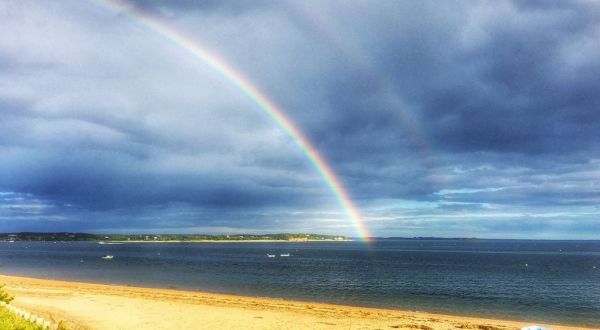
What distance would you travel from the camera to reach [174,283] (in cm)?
6844

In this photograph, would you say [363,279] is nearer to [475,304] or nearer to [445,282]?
[445,282]

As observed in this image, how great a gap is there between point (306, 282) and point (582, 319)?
127ft

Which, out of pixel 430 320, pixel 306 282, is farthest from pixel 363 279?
pixel 430 320

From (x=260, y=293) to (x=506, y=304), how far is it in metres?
29.0

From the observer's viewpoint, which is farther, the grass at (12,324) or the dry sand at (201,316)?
the dry sand at (201,316)

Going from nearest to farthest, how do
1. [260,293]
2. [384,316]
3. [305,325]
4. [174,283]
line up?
[305,325]
[384,316]
[260,293]
[174,283]

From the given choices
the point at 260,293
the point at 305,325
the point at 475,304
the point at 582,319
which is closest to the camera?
the point at 305,325

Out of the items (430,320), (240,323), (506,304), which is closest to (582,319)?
(506,304)

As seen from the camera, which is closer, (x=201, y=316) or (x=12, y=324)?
(x=12, y=324)

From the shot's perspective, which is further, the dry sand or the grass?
the dry sand

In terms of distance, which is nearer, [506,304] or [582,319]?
[582,319]

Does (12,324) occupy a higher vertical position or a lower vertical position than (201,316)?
higher

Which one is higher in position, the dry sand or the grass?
the grass

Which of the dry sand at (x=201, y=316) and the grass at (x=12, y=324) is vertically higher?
the grass at (x=12, y=324)
